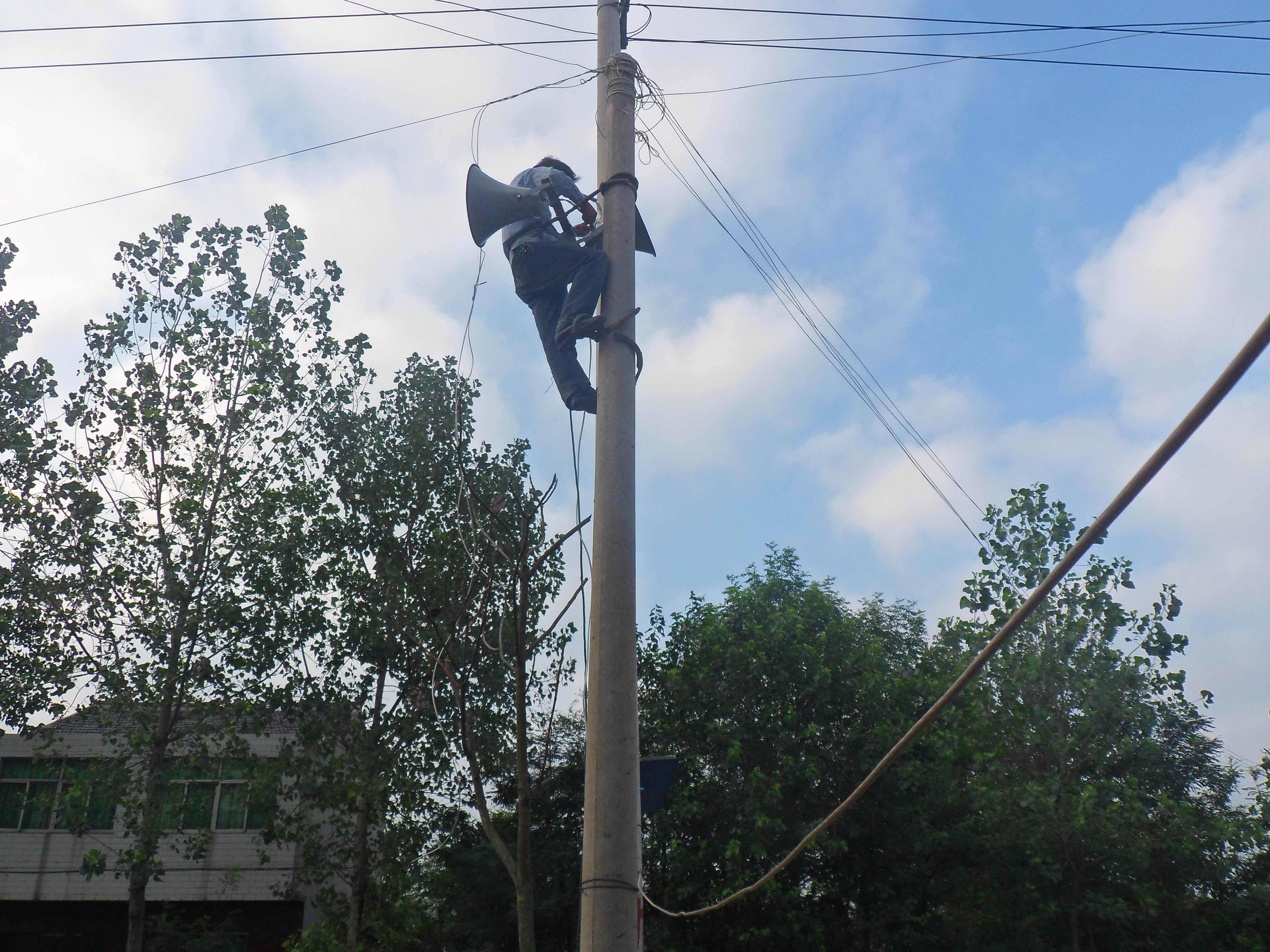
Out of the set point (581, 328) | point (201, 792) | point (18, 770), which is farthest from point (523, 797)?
point (18, 770)

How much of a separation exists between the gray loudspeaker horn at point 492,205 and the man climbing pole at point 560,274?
37mm

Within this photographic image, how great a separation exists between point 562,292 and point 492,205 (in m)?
0.59

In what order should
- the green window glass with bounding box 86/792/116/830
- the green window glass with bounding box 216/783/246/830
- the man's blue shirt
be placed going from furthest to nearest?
the green window glass with bounding box 216/783/246/830 < the green window glass with bounding box 86/792/116/830 < the man's blue shirt

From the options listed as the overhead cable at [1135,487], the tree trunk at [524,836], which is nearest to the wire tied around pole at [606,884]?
the overhead cable at [1135,487]

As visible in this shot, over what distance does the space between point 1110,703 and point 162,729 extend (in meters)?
11.6

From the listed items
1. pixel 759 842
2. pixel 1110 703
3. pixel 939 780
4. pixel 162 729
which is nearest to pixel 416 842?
pixel 162 729

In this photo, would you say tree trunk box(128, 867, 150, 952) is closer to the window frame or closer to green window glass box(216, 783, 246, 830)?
green window glass box(216, 783, 246, 830)

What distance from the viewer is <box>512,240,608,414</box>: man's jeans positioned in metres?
3.99

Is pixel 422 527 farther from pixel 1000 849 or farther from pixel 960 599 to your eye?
pixel 1000 849

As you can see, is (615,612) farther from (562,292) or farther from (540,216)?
(540,216)

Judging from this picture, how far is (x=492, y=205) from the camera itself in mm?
4672

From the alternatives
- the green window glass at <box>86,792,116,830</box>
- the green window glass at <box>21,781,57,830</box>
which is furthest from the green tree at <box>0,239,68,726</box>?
the green window glass at <box>21,781,57,830</box>

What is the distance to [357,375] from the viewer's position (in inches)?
563

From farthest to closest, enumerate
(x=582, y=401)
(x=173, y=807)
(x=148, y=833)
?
1. (x=173, y=807)
2. (x=148, y=833)
3. (x=582, y=401)
